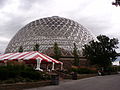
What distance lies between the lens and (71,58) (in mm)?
48031

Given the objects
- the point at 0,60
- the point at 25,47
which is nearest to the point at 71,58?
the point at 25,47

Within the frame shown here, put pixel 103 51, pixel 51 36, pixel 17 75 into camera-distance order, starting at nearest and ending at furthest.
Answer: pixel 17 75, pixel 103 51, pixel 51 36

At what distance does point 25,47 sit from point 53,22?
696 inches

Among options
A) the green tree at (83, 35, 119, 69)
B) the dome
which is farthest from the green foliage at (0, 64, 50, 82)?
the dome

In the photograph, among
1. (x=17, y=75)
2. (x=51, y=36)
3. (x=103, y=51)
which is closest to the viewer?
(x=17, y=75)

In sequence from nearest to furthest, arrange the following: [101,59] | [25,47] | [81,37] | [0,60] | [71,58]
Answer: [0,60], [101,59], [71,58], [25,47], [81,37]

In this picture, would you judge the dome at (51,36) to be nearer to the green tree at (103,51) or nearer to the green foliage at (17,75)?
the green tree at (103,51)

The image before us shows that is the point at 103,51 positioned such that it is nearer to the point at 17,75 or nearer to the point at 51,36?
the point at 51,36

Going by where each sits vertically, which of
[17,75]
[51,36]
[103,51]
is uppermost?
[51,36]

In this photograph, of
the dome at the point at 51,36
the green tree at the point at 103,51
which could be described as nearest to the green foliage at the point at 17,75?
the green tree at the point at 103,51

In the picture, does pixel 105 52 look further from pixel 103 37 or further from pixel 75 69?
pixel 75 69

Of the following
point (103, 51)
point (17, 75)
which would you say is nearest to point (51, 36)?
point (103, 51)

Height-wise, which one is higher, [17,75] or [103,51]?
[103,51]

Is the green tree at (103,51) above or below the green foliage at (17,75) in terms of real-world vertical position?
above
